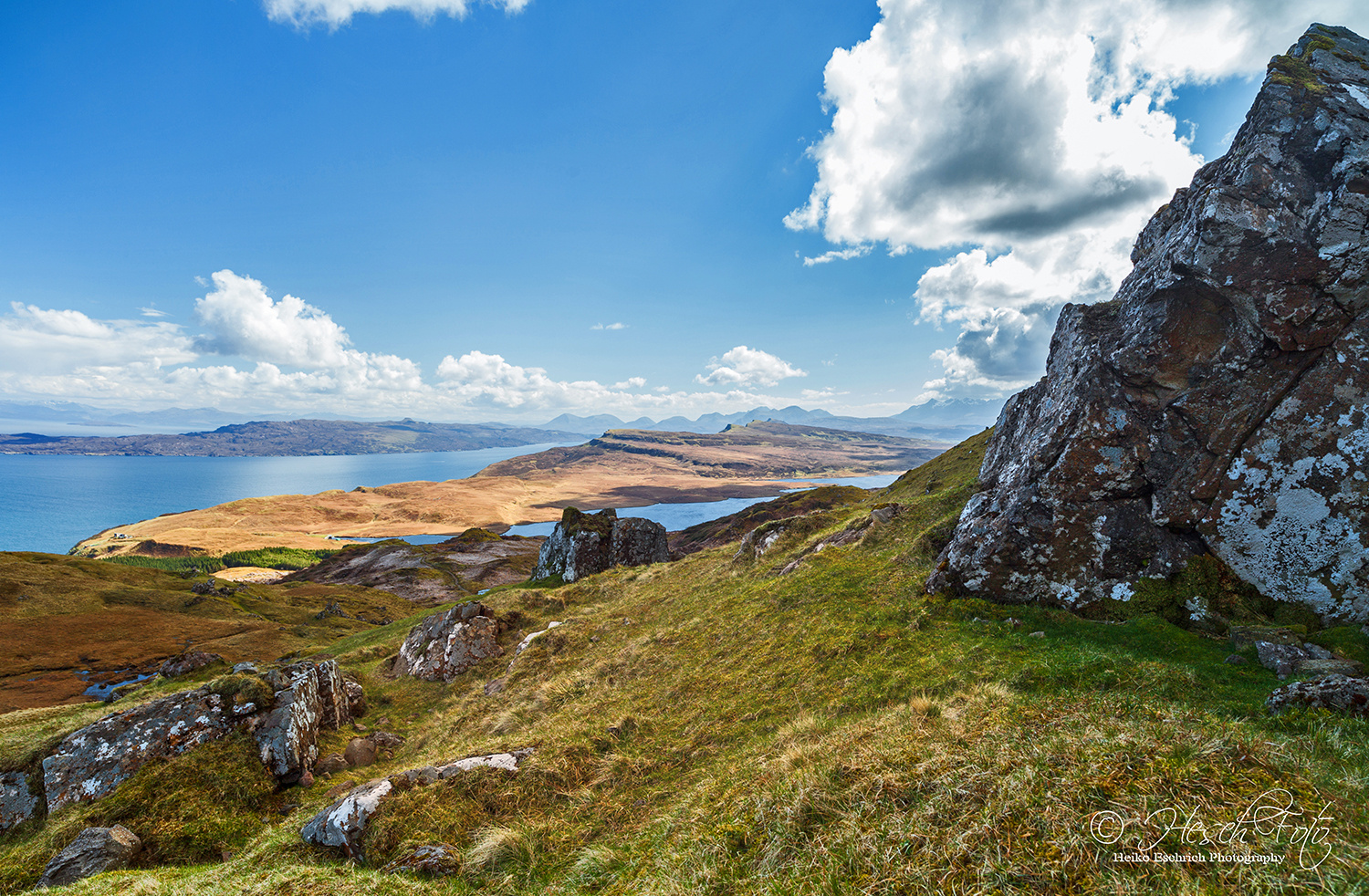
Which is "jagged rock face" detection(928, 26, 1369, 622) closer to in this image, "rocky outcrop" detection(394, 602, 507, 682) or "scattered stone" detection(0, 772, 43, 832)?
"rocky outcrop" detection(394, 602, 507, 682)

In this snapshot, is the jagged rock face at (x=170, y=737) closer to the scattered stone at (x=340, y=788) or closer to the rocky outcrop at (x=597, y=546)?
the scattered stone at (x=340, y=788)

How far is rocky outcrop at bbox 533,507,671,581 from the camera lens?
3891cm

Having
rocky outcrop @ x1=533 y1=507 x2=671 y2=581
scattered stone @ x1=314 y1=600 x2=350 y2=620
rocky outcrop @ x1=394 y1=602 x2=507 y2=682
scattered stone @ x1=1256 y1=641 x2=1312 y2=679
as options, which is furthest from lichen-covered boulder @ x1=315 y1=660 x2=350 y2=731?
scattered stone @ x1=314 y1=600 x2=350 y2=620

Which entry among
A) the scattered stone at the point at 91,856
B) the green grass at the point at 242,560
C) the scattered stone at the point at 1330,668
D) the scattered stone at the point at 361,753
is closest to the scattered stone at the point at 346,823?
the scattered stone at the point at 91,856

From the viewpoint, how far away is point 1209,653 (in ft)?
34.5

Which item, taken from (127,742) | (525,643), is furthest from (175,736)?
(525,643)

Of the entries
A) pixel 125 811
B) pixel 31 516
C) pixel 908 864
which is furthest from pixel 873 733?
pixel 31 516

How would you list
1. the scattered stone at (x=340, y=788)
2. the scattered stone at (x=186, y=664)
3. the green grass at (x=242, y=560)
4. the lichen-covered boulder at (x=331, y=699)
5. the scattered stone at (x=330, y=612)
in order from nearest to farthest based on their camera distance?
the scattered stone at (x=340, y=788) → the lichen-covered boulder at (x=331, y=699) → the scattered stone at (x=186, y=664) → the scattered stone at (x=330, y=612) → the green grass at (x=242, y=560)

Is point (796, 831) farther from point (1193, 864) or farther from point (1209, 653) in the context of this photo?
point (1209, 653)

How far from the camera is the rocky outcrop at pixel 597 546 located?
38906 mm

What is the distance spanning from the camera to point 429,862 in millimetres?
8406
